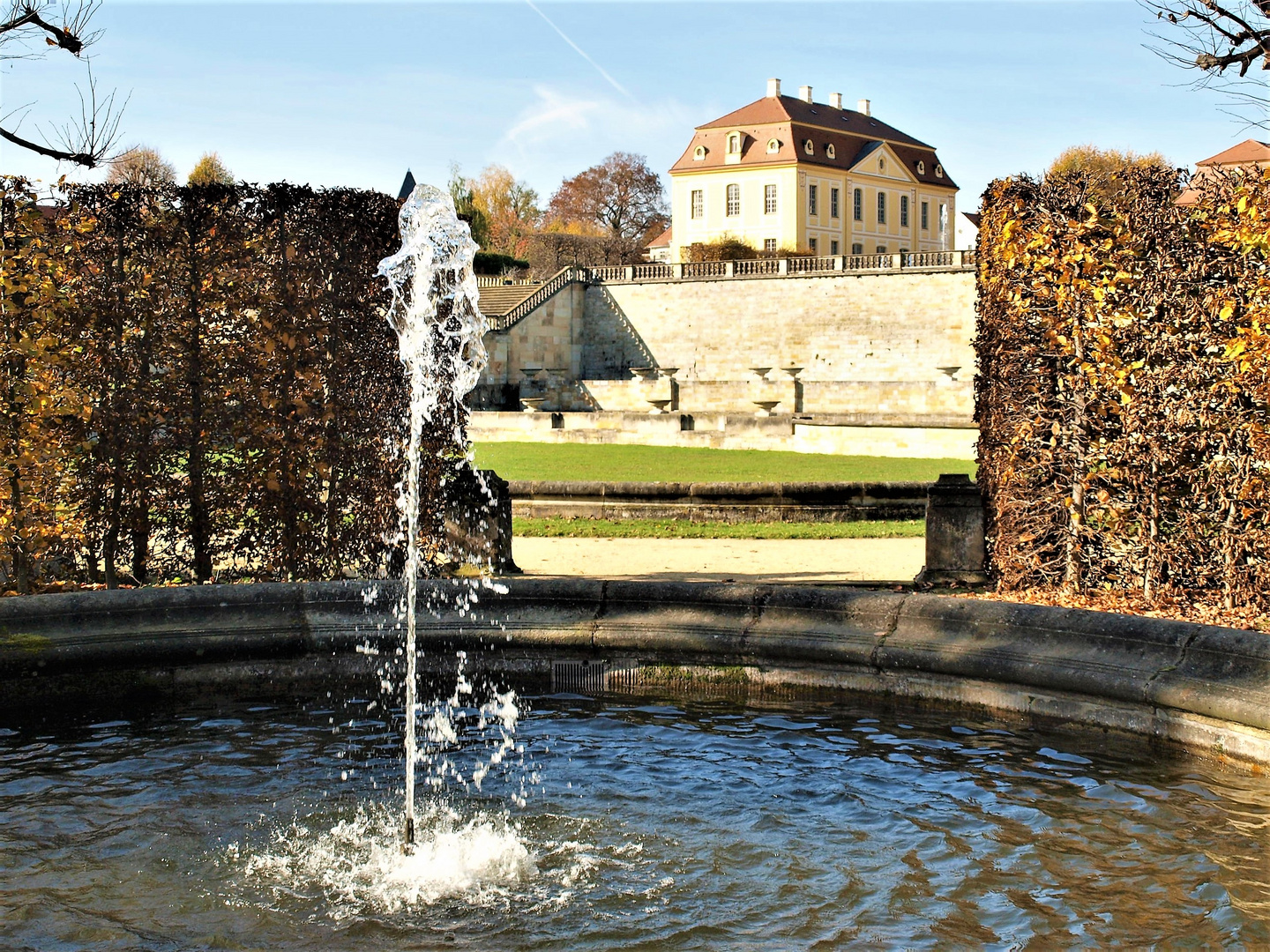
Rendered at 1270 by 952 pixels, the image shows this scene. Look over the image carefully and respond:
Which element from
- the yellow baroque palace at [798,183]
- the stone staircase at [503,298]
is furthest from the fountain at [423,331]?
the yellow baroque palace at [798,183]

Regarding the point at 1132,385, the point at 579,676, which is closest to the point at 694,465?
the point at 1132,385

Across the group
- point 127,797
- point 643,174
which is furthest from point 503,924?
point 643,174

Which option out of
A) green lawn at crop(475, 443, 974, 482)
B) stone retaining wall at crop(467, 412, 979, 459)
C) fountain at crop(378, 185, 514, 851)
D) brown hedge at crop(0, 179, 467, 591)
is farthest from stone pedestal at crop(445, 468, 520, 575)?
stone retaining wall at crop(467, 412, 979, 459)

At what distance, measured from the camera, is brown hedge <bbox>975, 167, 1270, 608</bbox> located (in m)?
7.59

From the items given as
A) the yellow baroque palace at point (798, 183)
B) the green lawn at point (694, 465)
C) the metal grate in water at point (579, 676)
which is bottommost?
the metal grate in water at point (579, 676)

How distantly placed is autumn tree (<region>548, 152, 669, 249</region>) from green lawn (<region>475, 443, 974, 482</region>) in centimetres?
5809

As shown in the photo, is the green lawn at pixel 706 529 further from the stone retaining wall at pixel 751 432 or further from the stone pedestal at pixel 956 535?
the stone retaining wall at pixel 751 432

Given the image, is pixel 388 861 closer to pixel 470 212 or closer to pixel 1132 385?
pixel 1132 385

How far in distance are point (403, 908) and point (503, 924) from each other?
341 mm

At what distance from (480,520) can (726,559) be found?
241 cm

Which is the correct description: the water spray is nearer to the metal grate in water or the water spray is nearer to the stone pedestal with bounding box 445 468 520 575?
the stone pedestal with bounding box 445 468 520 575

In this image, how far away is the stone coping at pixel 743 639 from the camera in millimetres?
5223

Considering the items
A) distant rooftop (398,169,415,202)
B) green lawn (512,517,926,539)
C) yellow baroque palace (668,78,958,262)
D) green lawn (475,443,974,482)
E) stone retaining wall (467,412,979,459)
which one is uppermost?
yellow baroque palace (668,78,958,262)

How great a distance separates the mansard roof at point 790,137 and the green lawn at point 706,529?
61631 millimetres
